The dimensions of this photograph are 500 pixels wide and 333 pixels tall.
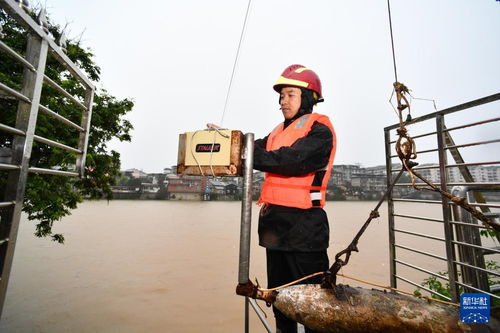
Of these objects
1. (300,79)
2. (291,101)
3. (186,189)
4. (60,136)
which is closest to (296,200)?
(291,101)

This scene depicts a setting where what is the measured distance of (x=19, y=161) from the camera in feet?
4.63

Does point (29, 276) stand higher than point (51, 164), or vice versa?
point (51, 164)

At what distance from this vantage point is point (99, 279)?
661 cm

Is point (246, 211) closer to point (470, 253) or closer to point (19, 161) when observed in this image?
point (19, 161)

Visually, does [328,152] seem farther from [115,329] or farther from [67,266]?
[67,266]

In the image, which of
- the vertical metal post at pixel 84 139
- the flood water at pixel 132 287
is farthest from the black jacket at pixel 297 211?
the flood water at pixel 132 287

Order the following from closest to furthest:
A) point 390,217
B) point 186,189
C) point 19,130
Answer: point 19,130 → point 390,217 → point 186,189

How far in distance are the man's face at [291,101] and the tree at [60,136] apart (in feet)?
8.22

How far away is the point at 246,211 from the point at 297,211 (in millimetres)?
568

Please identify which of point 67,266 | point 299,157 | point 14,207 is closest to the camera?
point 14,207

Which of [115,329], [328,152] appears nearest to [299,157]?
[328,152]

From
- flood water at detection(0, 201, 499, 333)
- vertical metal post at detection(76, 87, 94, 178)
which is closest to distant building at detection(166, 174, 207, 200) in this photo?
flood water at detection(0, 201, 499, 333)

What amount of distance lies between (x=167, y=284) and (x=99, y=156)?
4.03 meters

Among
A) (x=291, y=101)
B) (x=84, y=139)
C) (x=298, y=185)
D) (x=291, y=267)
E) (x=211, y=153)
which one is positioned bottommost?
(x=291, y=267)
